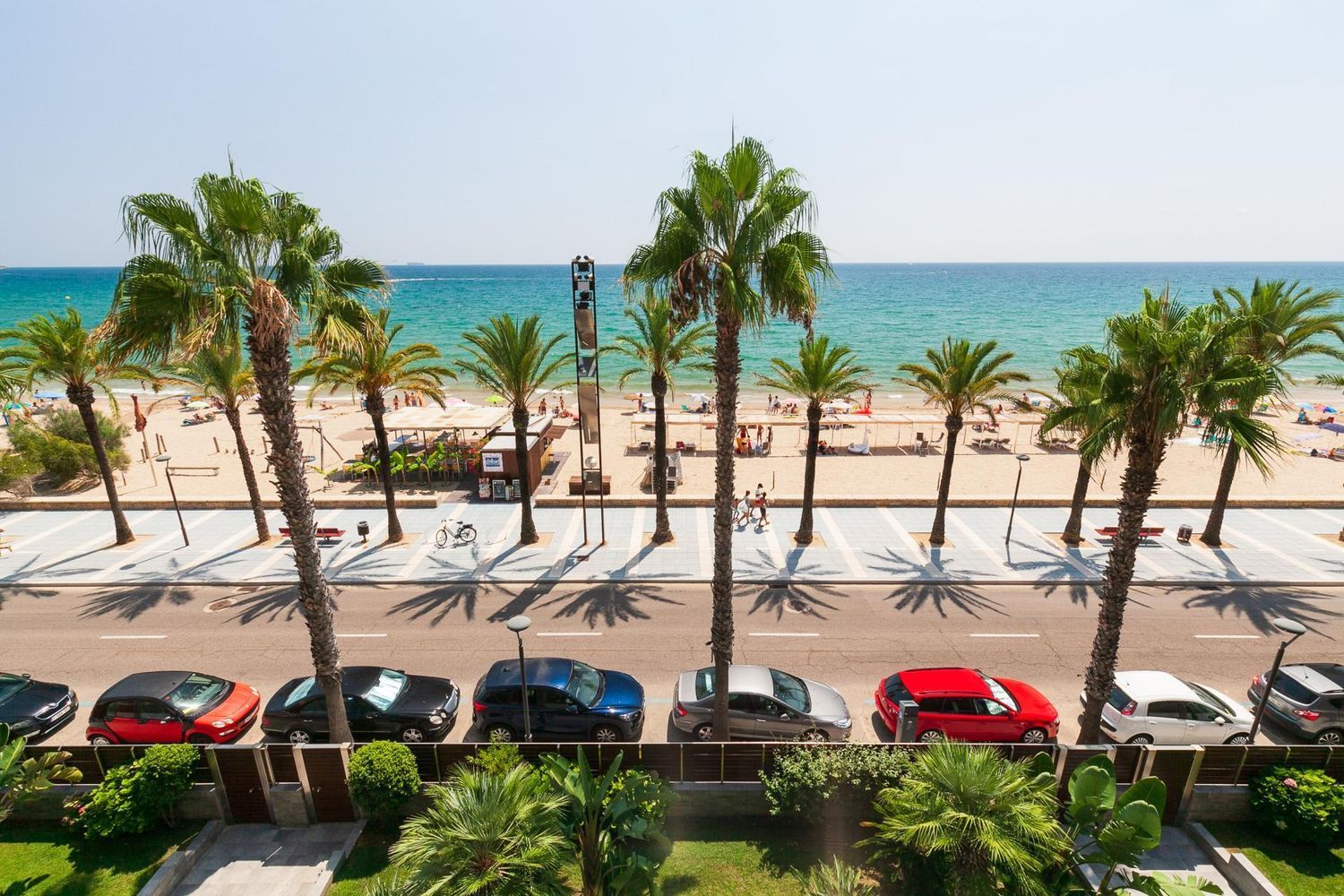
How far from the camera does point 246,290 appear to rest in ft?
32.8

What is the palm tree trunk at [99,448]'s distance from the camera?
22.0 metres

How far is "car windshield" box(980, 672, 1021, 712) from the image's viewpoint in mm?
13266

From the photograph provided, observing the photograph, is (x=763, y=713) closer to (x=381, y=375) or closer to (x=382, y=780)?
(x=382, y=780)

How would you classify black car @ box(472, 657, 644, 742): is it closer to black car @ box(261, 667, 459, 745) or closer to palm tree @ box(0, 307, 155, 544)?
black car @ box(261, 667, 459, 745)

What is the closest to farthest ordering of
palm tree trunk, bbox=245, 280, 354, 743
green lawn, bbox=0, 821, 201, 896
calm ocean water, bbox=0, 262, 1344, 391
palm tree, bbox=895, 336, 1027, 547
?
1. green lawn, bbox=0, 821, 201, 896
2. palm tree trunk, bbox=245, 280, 354, 743
3. palm tree, bbox=895, 336, 1027, 547
4. calm ocean water, bbox=0, 262, 1344, 391

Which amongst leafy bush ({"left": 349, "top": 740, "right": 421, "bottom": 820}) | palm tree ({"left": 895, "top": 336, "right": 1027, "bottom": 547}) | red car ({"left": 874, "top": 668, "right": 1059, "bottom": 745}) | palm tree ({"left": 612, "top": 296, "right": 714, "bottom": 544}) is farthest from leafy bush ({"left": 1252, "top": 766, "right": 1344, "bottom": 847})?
palm tree ({"left": 612, "top": 296, "right": 714, "bottom": 544})

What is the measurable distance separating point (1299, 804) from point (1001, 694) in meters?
4.49

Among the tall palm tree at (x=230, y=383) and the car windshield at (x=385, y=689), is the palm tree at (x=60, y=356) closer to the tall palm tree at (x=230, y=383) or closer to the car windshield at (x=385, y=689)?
the tall palm tree at (x=230, y=383)

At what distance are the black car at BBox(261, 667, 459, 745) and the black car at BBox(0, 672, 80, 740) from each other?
4.36 metres

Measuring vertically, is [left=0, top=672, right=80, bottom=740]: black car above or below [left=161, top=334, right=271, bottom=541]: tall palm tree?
below

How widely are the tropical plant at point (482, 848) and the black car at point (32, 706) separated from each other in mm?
10400

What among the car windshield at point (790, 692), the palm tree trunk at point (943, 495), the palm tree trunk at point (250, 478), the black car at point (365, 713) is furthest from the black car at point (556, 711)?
the palm tree trunk at point (250, 478)

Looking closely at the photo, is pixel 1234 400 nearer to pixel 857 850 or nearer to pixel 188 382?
pixel 857 850

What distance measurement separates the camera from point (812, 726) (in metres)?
13.1
